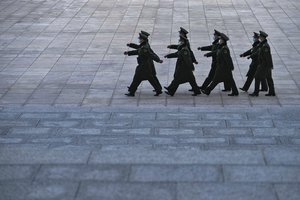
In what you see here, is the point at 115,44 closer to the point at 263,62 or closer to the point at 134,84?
the point at 134,84

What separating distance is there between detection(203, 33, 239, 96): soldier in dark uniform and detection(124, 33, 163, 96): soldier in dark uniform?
1294 millimetres

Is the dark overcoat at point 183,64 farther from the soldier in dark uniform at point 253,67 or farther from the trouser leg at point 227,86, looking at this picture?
the soldier in dark uniform at point 253,67

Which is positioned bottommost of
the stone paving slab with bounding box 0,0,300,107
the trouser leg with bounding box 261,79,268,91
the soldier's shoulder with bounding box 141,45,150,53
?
the stone paving slab with bounding box 0,0,300,107

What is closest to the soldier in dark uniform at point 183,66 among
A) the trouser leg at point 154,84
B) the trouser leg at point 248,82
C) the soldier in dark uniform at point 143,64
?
the trouser leg at point 154,84

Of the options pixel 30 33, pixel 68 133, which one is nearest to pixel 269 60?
pixel 68 133

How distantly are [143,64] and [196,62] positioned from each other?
1193 mm

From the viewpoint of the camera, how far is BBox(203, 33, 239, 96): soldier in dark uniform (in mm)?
11141

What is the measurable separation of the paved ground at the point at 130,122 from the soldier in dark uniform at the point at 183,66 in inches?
12.8

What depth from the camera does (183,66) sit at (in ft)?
36.8

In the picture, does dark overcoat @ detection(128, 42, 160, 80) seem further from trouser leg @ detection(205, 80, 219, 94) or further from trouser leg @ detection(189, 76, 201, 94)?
trouser leg @ detection(205, 80, 219, 94)

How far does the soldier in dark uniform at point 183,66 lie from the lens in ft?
36.4

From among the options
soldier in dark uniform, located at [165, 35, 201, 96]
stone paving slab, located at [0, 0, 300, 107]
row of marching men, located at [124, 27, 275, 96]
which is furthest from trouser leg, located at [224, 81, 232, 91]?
soldier in dark uniform, located at [165, 35, 201, 96]

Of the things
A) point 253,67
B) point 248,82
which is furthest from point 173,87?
point 253,67

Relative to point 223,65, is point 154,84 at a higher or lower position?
lower
